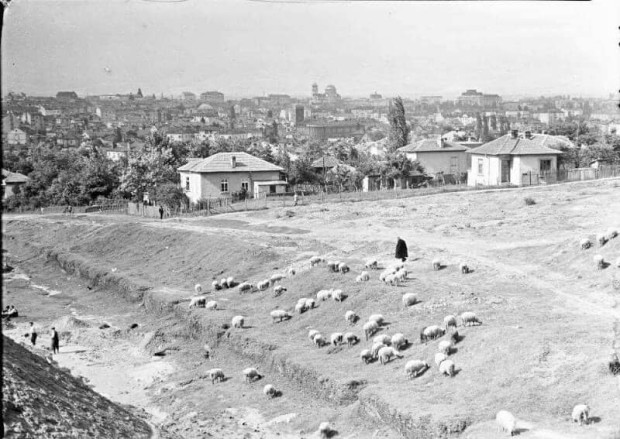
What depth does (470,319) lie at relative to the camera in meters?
27.0

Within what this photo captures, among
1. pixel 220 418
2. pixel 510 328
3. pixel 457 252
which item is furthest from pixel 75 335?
pixel 510 328

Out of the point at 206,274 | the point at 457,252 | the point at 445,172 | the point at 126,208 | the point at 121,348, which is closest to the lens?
the point at 121,348

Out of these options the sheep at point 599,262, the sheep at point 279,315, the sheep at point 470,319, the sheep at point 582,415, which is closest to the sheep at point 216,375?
the sheep at point 279,315

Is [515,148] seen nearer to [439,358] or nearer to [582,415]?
[439,358]

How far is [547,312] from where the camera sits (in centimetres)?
2703

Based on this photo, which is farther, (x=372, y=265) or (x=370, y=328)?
(x=372, y=265)

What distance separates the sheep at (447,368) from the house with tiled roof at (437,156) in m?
61.7

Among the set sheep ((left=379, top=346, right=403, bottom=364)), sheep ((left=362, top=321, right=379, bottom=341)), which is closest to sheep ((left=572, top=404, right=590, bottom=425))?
sheep ((left=379, top=346, right=403, bottom=364))

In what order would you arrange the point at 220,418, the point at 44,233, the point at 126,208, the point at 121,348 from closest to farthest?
the point at 220,418, the point at 121,348, the point at 44,233, the point at 126,208

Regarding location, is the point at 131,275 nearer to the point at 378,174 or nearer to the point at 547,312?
the point at 547,312

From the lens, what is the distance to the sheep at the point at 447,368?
2347cm

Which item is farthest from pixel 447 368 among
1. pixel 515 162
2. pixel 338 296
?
pixel 515 162

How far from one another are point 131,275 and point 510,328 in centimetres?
2795

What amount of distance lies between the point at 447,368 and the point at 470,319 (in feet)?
12.7
